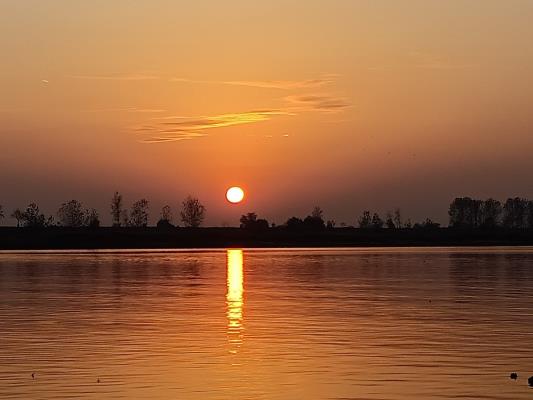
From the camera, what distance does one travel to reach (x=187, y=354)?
34.6m

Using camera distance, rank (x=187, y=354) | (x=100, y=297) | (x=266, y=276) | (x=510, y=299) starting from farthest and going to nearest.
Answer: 1. (x=266, y=276)
2. (x=100, y=297)
3. (x=510, y=299)
4. (x=187, y=354)

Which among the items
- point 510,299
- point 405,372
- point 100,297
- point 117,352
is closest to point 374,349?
point 405,372

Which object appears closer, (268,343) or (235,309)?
(268,343)

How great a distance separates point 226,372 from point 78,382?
4.30 m

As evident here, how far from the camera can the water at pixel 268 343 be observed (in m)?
28.0

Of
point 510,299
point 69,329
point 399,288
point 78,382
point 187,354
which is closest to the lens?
point 78,382

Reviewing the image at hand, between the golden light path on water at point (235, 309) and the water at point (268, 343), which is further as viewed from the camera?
the golden light path on water at point (235, 309)

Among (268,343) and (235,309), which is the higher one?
(235,309)

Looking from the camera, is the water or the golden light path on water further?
the golden light path on water

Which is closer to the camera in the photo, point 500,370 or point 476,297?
point 500,370

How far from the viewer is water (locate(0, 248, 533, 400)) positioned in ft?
92.0

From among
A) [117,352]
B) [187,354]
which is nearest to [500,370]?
[187,354]

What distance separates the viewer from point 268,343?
122ft

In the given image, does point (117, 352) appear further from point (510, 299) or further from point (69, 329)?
point (510, 299)
